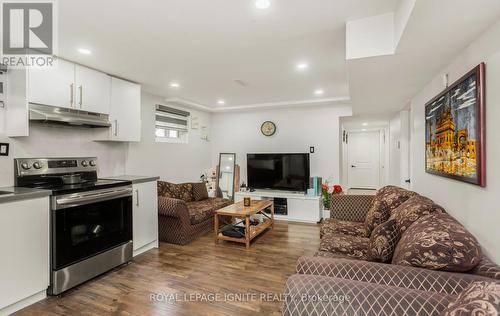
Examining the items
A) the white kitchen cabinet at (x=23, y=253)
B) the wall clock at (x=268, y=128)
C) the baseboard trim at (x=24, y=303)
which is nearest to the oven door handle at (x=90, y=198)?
the white kitchen cabinet at (x=23, y=253)

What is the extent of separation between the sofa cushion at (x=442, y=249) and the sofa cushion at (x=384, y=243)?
0.25 meters

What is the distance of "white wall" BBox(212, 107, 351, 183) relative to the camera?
5137mm

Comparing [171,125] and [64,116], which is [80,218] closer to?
[64,116]

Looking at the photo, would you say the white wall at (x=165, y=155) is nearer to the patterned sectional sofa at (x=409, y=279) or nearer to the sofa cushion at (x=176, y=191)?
the sofa cushion at (x=176, y=191)

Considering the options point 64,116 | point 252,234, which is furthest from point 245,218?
point 64,116

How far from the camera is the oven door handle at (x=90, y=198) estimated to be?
2.31 m

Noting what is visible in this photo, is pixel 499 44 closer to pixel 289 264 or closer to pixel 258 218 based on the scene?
pixel 289 264

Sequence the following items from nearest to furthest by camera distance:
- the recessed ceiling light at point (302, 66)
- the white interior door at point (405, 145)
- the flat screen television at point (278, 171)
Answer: the recessed ceiling light at point (302, 66) → the white interior door at point (405, 145) → the flat screen television at point (278, 171)

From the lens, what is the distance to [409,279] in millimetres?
1248

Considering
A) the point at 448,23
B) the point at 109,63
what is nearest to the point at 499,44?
the point at 448,23

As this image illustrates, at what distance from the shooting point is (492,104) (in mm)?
1428

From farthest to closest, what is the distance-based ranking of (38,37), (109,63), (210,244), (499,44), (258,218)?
(258,218) < (210,244) < (109,63) < (38,37) < (499,44)

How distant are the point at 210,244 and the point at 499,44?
346cm

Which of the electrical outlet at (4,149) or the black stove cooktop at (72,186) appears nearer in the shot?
the black stove cooktop at (72,186)
